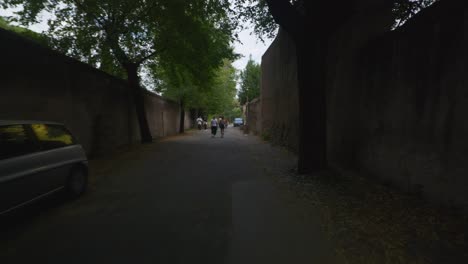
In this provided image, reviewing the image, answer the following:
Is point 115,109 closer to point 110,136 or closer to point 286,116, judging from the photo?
point 110,136

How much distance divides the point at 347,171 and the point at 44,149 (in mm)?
6931

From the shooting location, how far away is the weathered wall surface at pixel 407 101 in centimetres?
338

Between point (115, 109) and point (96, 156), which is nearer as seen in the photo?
point (96, 156)

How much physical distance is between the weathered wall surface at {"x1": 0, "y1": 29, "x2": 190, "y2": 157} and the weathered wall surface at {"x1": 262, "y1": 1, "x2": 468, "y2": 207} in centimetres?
875

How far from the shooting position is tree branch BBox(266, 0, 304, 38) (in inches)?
217

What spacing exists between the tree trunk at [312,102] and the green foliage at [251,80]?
38.3 metres

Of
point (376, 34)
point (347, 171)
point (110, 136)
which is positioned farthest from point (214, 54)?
point (347, 171)

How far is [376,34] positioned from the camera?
5.84m

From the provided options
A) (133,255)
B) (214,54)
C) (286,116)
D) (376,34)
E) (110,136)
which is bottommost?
(133,255)

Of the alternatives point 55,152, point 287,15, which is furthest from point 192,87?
point 55,152

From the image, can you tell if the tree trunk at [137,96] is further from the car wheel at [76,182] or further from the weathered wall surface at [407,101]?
the weathered wall surface at [407,101]

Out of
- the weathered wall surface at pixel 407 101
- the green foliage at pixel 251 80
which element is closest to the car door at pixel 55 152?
the weathered wall surface at pixel 407 101

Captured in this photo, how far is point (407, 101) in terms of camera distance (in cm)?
428

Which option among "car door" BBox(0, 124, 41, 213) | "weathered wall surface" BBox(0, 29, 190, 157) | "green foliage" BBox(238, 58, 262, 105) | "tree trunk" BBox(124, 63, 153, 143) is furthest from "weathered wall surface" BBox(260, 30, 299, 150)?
"green foliage" BBox(238, 58, 262, 105)
